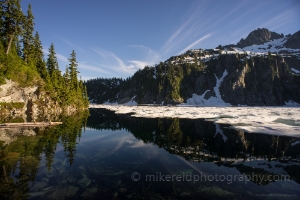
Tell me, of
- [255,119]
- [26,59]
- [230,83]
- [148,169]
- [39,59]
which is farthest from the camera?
[230,83]

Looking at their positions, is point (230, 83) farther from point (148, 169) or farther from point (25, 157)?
point (25, 157)

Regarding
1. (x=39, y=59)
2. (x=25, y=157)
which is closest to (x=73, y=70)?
(x=39, y=59)

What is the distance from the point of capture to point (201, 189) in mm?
9359

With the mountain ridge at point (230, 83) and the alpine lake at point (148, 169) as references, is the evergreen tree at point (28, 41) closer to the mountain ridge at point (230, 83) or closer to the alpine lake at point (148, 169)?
the alpine lake at point (148, 169)

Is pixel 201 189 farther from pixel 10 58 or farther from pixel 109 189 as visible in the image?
pixel 10 58

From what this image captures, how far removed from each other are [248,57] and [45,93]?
20340 cm

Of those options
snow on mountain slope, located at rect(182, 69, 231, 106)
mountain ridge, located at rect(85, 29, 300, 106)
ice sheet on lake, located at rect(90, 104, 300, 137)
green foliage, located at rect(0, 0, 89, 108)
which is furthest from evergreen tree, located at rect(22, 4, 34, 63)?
snow on mountain slope, located at rect(182, 69, 231, 106)

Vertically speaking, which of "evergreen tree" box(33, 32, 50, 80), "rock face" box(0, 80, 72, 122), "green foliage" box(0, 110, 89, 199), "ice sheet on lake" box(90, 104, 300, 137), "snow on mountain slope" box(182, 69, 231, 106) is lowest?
"green foliage" box(0, 110, 89, 199)

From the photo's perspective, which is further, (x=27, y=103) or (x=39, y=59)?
(x=39, y=59)

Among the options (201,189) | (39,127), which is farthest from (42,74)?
(201,189)

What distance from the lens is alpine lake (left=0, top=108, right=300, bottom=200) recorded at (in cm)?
885

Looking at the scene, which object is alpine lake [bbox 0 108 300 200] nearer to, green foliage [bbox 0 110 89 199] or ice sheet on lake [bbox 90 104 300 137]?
green foliage [bbox 0 110 89 199]

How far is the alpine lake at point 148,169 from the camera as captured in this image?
29.0 ft

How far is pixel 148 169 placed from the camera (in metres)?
12.3
